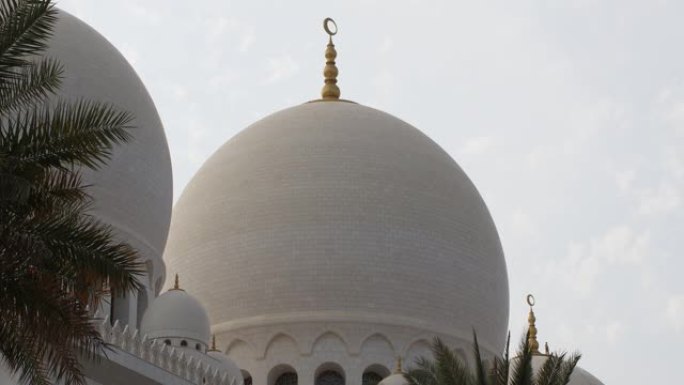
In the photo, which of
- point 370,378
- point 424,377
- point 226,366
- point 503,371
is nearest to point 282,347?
point 370,378

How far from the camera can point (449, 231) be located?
30062 millimetres

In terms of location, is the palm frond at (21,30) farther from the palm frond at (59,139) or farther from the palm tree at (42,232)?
the palm frond at (59,139)

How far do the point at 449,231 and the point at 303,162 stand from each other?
10.5 feet

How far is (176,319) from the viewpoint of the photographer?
2348 centimetres

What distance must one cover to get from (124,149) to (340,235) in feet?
20.0

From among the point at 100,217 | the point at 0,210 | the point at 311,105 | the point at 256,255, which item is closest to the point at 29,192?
the point at 0,210

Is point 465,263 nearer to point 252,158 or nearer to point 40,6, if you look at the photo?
point 252,158

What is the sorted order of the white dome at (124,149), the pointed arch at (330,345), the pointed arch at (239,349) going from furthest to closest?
the pointed arch at (239,349)
the pointed arch at (330,345)
the white dome at (124,149)

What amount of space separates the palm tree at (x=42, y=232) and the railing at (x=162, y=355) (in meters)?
7.97

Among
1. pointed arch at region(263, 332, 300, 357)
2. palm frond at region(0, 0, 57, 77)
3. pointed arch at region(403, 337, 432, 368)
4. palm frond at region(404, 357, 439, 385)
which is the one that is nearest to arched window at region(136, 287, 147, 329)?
pointed arch at region(263, 332, 300, 357)

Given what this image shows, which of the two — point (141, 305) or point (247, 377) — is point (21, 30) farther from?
point (247, 377)

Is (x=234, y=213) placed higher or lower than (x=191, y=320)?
higher

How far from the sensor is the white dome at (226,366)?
23.9 meters

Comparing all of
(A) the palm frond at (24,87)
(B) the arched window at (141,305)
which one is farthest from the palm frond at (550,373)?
(B) the arched window at (141,305)
